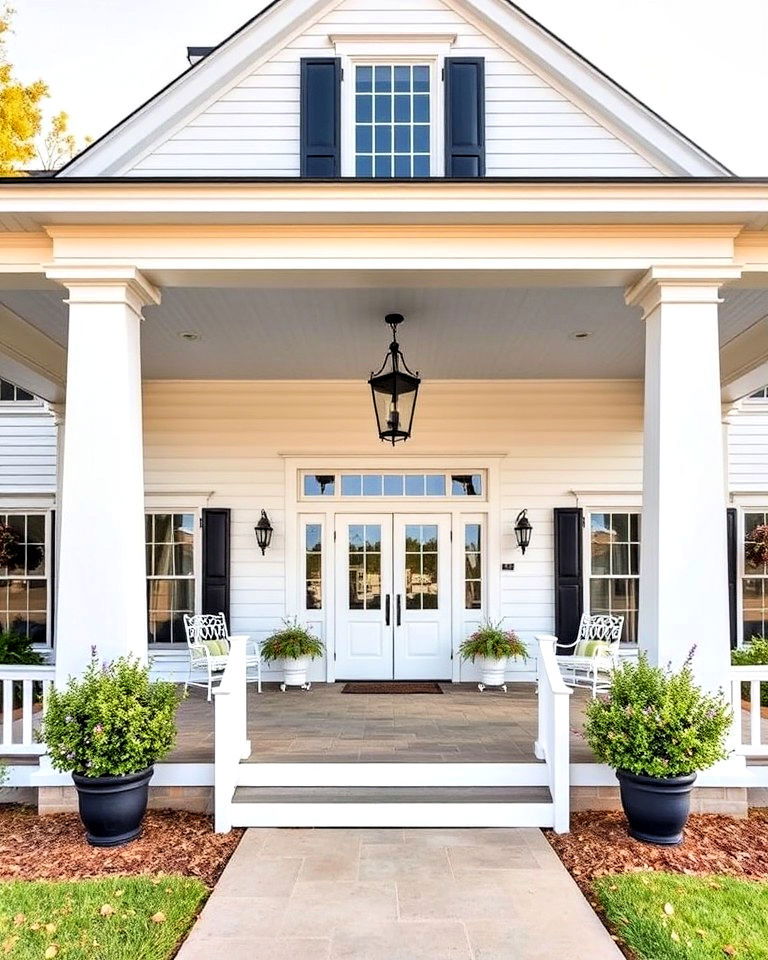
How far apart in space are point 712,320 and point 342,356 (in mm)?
3761

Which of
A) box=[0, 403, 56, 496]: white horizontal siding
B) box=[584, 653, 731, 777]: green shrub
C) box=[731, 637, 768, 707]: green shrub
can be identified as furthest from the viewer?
box=[0, 403, 56, 496]: white horizontal siding

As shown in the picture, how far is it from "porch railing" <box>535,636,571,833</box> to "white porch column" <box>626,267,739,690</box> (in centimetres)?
61

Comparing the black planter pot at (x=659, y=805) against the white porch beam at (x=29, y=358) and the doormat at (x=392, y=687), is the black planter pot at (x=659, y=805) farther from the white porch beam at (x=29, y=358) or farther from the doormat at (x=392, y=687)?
the white porch beam at (x=29, y=358)

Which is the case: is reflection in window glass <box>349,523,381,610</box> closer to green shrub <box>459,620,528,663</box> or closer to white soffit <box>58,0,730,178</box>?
green shrub <box>459,620,528,663</box>

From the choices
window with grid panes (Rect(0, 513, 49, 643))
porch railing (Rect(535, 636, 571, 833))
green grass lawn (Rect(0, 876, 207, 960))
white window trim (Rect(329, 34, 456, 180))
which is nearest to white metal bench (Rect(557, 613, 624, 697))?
porch railing (Rect(535, 636, 571, 833))

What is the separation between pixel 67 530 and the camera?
429 cm

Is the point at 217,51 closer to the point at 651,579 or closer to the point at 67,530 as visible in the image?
the point at 67,530

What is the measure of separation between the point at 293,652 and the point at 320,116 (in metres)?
5.17

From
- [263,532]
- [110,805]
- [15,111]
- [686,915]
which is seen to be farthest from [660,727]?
[15,111]

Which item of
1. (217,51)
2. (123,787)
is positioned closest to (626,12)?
(217,51)

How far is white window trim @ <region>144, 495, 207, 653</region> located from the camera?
26.6 feet

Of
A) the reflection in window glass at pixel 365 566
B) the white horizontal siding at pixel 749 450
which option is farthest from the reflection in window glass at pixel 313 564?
the white horizontal siding at pixel 749 450

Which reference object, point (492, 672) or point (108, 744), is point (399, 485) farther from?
point (108, 744)

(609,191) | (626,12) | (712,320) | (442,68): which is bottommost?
(712,320)
